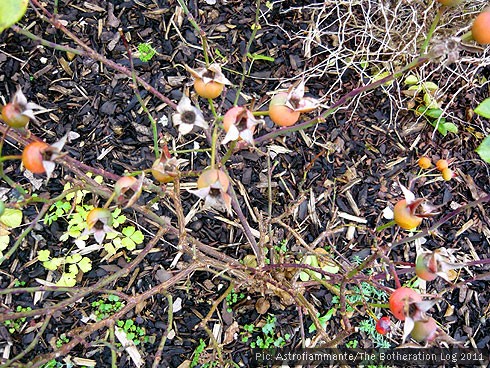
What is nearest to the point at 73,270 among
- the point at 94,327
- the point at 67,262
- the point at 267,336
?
the point at 67,262

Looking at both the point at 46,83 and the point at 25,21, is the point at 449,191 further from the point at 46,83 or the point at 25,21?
the point at 25,21

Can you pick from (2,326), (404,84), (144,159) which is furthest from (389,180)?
(2,326)

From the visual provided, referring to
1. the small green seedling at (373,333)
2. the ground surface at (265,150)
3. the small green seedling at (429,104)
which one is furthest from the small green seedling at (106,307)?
the small green seedling at (429,104)

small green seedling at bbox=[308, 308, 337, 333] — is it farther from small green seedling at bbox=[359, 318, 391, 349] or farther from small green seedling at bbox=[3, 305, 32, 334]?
small green seedling at bbox=[3, 305, 32, 334]

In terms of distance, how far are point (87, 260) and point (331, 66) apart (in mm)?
1122

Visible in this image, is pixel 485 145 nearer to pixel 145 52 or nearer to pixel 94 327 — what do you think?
pixel 94 327

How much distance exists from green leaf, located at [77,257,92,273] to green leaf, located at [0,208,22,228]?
0.24m

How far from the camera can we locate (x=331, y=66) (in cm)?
179

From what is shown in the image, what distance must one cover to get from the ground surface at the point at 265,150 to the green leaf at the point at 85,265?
0.04 meters

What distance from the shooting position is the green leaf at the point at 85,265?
5.10 feet

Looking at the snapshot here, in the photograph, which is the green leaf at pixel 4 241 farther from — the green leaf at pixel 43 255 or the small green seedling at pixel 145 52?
the small green seedling at pixel 145 52

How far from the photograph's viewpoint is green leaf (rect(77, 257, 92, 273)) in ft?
5.10

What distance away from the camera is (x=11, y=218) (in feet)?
4.97

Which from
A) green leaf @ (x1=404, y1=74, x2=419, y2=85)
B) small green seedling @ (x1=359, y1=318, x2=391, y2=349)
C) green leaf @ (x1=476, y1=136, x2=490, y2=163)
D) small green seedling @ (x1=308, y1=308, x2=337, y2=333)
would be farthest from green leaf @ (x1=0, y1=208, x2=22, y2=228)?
green leaf @ (x1=404, y1=74, x2=419, y2=85)
